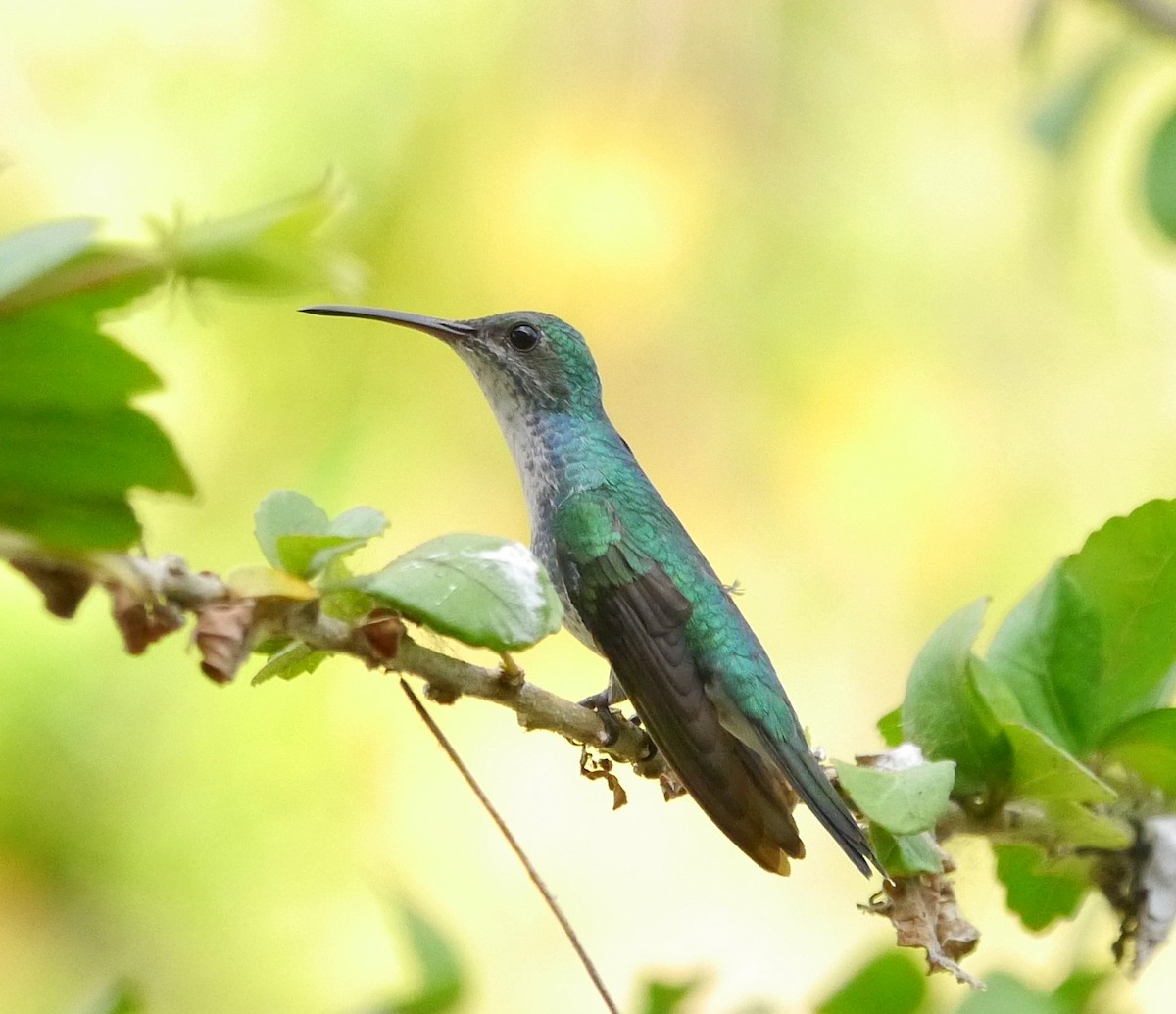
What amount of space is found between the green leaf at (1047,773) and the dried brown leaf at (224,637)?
1.94ft

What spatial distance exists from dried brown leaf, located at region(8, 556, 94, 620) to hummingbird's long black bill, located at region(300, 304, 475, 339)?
816 millimetres

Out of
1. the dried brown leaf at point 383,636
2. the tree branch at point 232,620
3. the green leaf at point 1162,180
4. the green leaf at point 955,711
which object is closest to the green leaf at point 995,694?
the green leaf at point 955,711

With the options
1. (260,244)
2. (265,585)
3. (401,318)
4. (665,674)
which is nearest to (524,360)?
(401,318)

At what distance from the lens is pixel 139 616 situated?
696 mm

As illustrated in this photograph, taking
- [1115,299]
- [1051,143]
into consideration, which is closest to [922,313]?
[1115,299]

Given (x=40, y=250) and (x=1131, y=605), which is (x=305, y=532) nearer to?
(x=40, y=250)

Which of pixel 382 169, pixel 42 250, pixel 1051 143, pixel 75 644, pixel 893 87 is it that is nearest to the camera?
pixel 42 250

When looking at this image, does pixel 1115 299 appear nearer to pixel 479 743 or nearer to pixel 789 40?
pixel 789 40

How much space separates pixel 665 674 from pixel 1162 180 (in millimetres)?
737

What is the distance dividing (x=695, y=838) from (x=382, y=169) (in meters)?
1.59

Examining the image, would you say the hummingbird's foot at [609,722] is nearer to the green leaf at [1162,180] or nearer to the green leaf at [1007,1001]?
the green leaf at [1007,1001]

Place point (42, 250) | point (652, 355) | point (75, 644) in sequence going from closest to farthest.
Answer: point (42, 250) < point (75, 644) < point (652, 355)

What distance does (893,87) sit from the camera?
3.57m

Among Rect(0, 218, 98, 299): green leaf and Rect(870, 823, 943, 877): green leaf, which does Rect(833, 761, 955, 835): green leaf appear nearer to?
Rect(870, 823, 943, 877): green leaf
